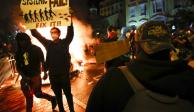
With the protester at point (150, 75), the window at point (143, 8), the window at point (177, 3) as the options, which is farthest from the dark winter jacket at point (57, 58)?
the window at point (143, 8)

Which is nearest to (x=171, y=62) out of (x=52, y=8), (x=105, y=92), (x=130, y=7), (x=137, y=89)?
(x=137, y=89)

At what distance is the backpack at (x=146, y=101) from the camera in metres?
2.10

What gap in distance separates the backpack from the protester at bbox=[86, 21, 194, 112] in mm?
25

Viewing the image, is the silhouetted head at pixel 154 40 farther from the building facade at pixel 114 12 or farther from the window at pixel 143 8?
the building facade at pixel 114 12

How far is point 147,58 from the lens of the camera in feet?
7.16

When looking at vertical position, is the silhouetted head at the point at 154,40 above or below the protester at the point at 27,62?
above

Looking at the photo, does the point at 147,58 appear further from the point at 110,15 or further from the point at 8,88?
the point at 110,15

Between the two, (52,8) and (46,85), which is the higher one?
(52,8)

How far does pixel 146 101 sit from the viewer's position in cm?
211

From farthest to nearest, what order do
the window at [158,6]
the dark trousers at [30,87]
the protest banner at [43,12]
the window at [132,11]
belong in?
the window at [132,11] < the window at [158,6] < the protest banner at [43,12] < the dark trousers at [30,87]

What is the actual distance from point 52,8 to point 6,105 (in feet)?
11.0

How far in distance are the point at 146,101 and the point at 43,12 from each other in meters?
5.71

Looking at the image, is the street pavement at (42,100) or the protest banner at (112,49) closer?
the protest banner at (112,49)

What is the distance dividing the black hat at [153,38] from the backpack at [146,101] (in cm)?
22
